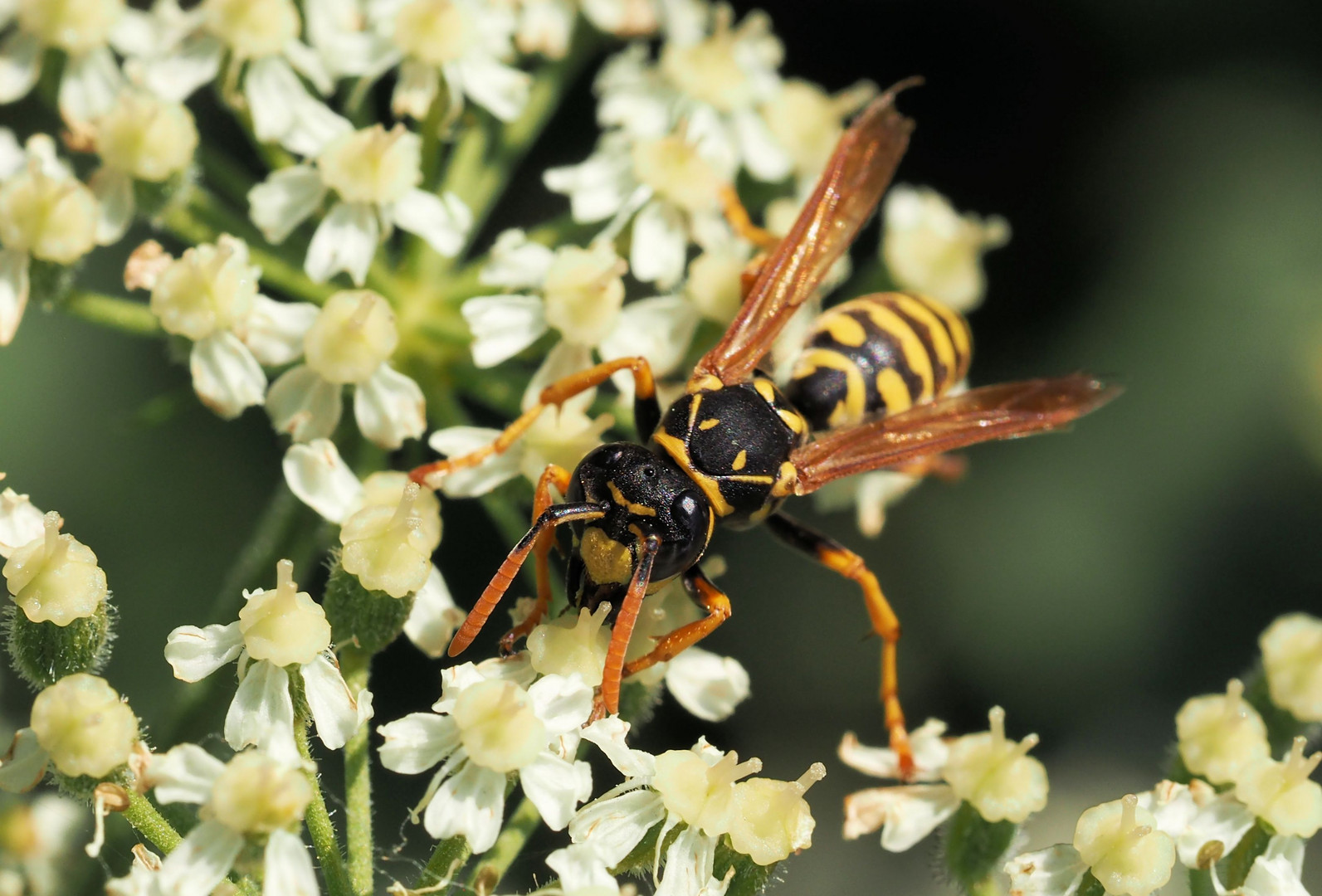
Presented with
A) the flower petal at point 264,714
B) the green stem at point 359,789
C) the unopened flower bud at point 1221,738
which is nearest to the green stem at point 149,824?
the flower petal at point 264,714

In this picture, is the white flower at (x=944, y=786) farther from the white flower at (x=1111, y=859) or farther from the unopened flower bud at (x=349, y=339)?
the unopened flower bud at (x=349, y=339)

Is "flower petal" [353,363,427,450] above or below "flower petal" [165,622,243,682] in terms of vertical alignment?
above

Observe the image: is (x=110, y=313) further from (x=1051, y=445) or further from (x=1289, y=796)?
A: (x=1051, y=445)

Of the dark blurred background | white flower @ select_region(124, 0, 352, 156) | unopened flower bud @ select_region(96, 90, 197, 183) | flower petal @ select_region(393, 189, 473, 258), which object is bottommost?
the dark blurred background

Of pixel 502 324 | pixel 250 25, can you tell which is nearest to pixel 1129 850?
pixel 502 324

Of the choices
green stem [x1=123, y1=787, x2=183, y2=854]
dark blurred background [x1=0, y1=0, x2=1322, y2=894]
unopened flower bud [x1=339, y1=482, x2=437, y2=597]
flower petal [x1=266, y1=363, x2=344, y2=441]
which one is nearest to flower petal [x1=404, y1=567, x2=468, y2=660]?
unopened flower bud [x1=339, y1=482, x2=437, y2=597]

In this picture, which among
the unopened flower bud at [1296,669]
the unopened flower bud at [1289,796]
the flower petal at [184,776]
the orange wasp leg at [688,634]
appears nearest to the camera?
the flower petal at [184,776]

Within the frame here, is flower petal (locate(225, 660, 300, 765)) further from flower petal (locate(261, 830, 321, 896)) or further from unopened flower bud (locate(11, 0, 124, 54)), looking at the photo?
unopened flower bud (locate(11, 0, 124, 54))
